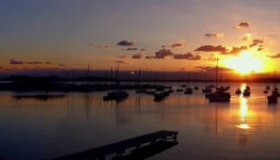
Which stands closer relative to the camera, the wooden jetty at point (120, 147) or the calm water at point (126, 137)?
the wooden jetty at point (120, 147)

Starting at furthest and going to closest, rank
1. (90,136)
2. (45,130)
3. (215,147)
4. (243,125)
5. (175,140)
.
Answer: (243,125) → (45,130) → (90,136) → (175,140) → (215,147)

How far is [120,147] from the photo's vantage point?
2656 cm

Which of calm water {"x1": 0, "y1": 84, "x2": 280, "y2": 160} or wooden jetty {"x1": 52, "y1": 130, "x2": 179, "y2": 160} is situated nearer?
wooden jetty {"x1": 52, "y1": 130, "x2": 179, "y2": 160}

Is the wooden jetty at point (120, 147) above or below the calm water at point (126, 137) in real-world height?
above

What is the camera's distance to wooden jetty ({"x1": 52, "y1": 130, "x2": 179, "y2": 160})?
76.8 feet

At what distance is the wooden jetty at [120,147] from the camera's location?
2341 cm

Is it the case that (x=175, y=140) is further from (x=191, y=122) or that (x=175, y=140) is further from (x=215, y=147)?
(x=191, y=122)

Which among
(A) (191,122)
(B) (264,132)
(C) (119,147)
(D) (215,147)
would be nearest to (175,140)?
(D) (215,147)

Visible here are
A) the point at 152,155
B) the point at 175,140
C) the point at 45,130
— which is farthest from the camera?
the point at 45,130

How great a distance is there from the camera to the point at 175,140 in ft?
110

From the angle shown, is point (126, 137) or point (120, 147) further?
point (126, 137)

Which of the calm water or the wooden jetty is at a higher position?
the wooden jetty

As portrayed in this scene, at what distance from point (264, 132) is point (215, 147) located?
11.8 metres

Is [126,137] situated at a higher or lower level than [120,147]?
lower
